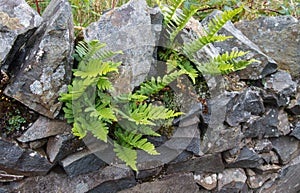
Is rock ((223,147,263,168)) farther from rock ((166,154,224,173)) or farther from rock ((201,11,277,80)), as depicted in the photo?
rock ((201,11,277,80))

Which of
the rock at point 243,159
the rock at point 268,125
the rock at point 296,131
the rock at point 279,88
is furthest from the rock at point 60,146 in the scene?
the rock at point 296,131

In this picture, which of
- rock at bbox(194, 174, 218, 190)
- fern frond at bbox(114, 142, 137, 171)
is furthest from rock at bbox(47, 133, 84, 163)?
rock at bbox(194, 174, 218, 190)

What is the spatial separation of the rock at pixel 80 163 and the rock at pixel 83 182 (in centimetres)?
7

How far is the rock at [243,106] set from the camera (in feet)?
10.0

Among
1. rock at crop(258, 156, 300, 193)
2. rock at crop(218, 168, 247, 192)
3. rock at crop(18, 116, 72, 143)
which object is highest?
rock at crop(18, 116, 72, 143)

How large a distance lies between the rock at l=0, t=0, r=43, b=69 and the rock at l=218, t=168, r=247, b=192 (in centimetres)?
205

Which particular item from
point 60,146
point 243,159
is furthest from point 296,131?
point 60,146

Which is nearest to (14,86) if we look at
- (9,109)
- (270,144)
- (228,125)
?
(9,109)

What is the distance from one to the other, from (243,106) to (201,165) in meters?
0.62

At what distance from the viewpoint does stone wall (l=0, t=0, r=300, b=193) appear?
2.36 m

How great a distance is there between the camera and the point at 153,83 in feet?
8.66

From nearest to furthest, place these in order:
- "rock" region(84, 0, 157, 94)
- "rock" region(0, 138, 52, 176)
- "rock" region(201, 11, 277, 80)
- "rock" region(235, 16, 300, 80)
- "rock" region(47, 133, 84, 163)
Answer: "rock" region(0, 138, 52, 176) → "rock" region(47, 133, 84, 163) → "rock" region(84, 0, 157, 94) → "rock" region(201, 11, 277, 80) → "rock" region(235, 16, 300, 80)

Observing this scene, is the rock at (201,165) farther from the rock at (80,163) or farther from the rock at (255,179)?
the rock at (80,163)

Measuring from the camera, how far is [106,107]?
98.3 inches
